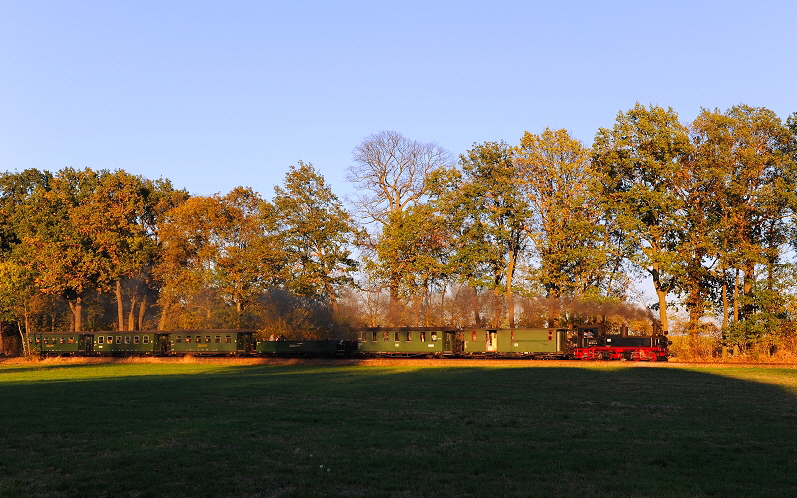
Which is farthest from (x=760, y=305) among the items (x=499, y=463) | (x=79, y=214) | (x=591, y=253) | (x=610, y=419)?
(x=79, y=214)

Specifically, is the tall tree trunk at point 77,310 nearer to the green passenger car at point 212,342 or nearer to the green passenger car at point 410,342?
the green passenger car at point 212,342

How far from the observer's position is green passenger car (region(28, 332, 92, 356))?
6788 cm

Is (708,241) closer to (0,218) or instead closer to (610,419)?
(610,419)

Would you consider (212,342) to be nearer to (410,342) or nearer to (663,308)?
(410,342)

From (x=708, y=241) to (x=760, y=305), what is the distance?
5688 mm

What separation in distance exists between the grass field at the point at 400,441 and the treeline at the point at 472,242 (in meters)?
27.4

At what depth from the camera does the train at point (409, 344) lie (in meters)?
51.0

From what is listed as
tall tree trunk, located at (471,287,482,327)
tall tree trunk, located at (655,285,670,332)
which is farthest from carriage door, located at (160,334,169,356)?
tall tree trunk, located at (655,285,670,332)

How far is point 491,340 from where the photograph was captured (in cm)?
5462

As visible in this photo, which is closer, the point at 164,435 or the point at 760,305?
the point at 164,435

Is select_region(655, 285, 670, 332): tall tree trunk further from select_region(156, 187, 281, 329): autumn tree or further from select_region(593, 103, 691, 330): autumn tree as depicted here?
select_region(156, 187, 281, 329): autumn tree

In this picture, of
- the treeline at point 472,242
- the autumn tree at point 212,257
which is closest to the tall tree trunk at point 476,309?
the treeline at point 472,242

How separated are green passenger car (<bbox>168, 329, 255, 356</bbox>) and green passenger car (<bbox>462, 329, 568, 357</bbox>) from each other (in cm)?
1979

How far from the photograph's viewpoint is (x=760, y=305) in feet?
165
